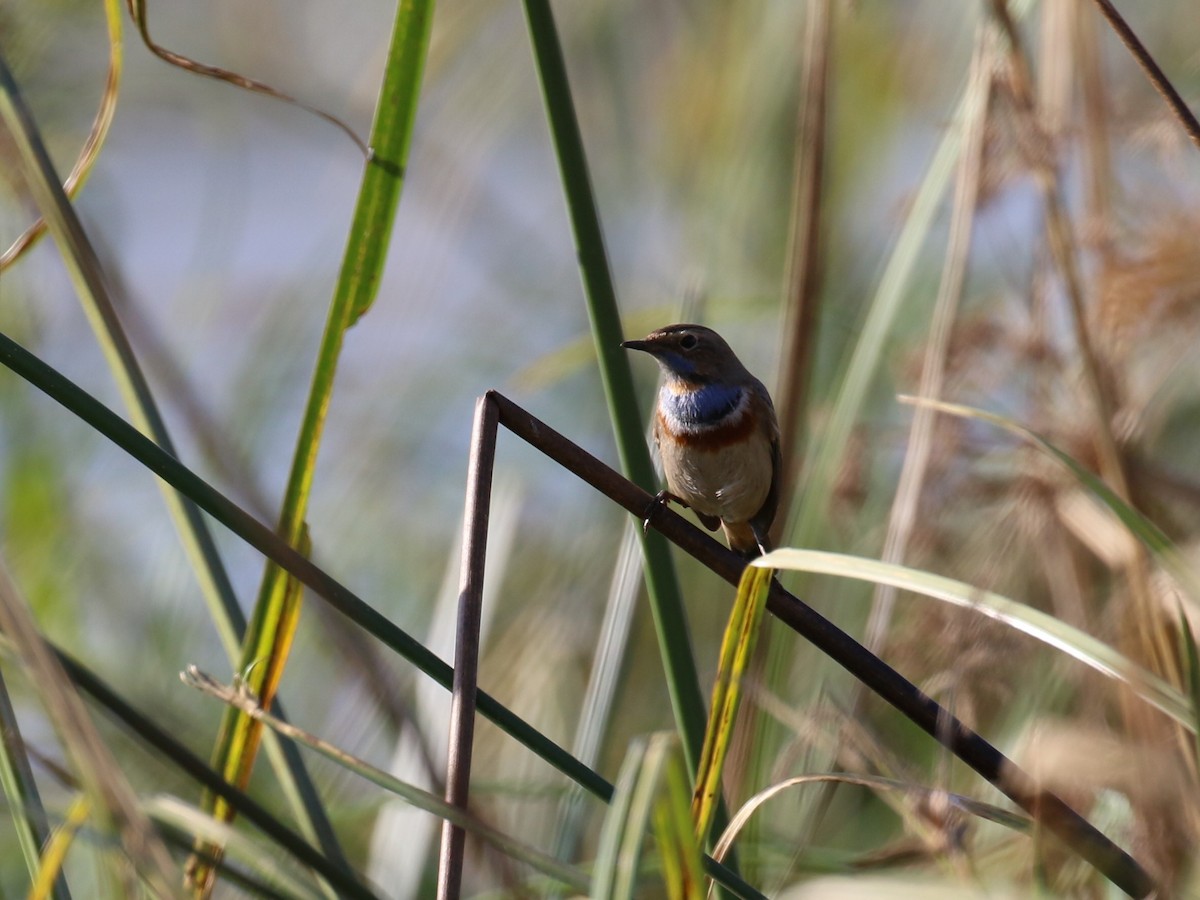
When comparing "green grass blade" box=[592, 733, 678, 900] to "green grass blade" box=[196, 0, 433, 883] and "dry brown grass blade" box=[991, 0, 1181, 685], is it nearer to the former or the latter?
"green grass blade" box=[196, 0, 433, 883]

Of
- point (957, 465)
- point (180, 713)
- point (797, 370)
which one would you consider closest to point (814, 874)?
point (797, 370)

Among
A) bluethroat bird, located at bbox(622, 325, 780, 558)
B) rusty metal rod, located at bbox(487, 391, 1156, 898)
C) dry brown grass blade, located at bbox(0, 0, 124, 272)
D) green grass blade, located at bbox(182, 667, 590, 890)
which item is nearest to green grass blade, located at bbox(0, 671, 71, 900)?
green grass blade, located at bbox(182, 667, 590, 890)

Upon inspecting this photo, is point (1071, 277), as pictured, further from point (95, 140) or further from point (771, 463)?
point (95, 140)

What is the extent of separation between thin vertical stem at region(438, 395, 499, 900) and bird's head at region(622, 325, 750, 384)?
5.83 feet

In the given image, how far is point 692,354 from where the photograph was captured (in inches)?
154

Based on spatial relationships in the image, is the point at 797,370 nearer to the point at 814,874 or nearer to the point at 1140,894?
the point at 814,874

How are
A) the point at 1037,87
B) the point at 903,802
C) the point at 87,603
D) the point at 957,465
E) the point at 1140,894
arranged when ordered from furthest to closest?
1. the point at 87,603
2. the point at 957,465
3. the point at 1037,87
4. the point at 903,802
5. the point at 1140,894

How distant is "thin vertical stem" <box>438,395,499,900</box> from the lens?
162cm

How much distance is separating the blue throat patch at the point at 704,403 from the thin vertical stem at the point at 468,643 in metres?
2.10

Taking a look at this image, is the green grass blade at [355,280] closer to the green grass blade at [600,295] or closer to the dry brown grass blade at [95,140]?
the green grass blade at [600,295]

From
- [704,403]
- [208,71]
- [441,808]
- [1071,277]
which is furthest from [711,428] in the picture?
[441,808]

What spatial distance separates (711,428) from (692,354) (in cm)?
24

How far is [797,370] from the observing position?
114 inches

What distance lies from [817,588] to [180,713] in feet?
7.64
